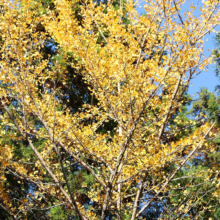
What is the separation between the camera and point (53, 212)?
4898 millimetres

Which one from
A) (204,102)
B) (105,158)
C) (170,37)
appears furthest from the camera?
(204,102)

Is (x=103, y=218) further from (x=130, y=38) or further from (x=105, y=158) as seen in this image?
(x=130, y=38)

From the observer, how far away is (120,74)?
2312mm

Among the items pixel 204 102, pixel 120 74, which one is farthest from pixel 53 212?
pixel 204 102

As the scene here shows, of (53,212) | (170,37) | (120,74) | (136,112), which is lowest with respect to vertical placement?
(53,212)

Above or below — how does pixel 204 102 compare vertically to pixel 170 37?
above

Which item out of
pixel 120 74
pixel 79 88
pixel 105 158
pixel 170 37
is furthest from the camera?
pixel 79 88

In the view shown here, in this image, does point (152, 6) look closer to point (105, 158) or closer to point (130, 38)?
point (130, 38)

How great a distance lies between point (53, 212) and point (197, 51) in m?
4.22

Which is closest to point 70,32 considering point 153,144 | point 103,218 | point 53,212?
point 153,144

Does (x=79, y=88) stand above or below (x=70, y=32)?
above

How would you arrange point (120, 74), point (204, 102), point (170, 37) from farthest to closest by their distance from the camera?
point (204, 102), point (170, 37), point (120, 74)

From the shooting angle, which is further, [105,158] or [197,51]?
[105,158]

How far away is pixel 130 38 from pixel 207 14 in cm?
88
